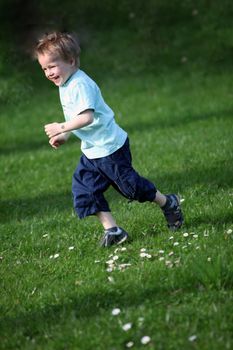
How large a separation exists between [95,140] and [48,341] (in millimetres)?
2069

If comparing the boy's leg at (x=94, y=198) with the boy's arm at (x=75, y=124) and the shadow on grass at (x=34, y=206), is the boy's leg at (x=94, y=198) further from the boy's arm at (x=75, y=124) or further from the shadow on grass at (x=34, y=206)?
the shadow on grass at (x=34, y=206)

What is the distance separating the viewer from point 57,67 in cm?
585

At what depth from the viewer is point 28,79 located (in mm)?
17297

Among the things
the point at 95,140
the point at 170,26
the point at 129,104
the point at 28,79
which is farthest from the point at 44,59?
the point at 170,26

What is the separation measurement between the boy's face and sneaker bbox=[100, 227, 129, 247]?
1371mm

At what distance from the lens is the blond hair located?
5828 mm

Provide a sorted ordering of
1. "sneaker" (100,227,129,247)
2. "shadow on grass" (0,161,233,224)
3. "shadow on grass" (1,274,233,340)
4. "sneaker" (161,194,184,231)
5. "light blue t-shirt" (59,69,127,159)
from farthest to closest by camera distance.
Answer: "shadow on grass" (0,161,233,224) < "sneaker" (161,194,184,231) < "sneaker" (100,227,129,247) < "light blue t-shirt" (59,69,127,159) < "shadow on grass" (1,274,233,340)

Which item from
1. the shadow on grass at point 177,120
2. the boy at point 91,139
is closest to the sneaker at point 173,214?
Result: the boy at point 91,139

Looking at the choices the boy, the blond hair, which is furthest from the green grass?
the blond hair

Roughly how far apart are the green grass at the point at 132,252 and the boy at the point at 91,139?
30cm

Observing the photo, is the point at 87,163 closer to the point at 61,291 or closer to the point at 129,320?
the point at 61,291

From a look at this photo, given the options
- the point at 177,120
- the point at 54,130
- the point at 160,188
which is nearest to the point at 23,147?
the point at 177,120

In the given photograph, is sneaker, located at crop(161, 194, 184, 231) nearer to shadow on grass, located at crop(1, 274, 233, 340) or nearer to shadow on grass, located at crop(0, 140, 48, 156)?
shadow on grass, located at crop(1, 274, 233, 340)

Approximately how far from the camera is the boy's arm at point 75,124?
5668mm
